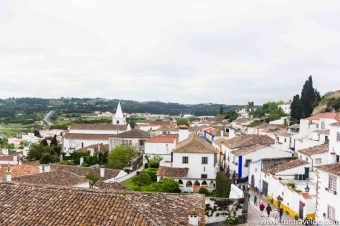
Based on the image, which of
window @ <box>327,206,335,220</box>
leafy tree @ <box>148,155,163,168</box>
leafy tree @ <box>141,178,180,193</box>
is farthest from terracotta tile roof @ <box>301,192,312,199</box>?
leafy tree @ <box>148,155,163,168</box>

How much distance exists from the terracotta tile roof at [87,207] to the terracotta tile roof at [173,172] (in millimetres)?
26919

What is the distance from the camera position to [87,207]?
13523 millimetres

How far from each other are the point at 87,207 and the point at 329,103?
77999 millimetres

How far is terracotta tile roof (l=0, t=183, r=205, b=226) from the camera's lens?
1270cm

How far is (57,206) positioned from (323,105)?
3157 inches

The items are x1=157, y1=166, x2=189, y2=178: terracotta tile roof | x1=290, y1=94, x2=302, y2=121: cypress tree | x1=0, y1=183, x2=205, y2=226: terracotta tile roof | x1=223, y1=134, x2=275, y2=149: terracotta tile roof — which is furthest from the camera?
x1=290, y1=94, x2=302, y2=121: cypress tree

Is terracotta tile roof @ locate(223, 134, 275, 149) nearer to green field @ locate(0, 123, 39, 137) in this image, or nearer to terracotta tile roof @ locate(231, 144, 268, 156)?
terracotta tile roof @ locate(231, 144, 268, 156)

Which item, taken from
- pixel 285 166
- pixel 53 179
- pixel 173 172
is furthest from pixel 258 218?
pixel 53 179

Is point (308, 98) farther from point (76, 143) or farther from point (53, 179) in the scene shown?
point (53, 179)

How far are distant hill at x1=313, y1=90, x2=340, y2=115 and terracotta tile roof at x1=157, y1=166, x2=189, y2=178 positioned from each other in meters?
47.0

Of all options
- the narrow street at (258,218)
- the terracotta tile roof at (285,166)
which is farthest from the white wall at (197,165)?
the narrow street at (258,218)

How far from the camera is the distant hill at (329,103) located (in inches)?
3135

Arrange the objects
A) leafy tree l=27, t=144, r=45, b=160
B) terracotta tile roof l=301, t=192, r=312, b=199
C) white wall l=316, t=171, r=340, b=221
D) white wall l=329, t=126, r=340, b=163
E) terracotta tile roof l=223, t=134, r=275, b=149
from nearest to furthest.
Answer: white wall l=316, t=171, r=340, b=221, terracotta tile roof l=301, t=192, r=312, b=199, white wall l=329, t=126, r=340, b=163, terracotta tile roof l=223, t=134, r=275, b=149, leafy tree l=27, t=144, r=45, b=160

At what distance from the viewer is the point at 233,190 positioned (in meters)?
35.2
